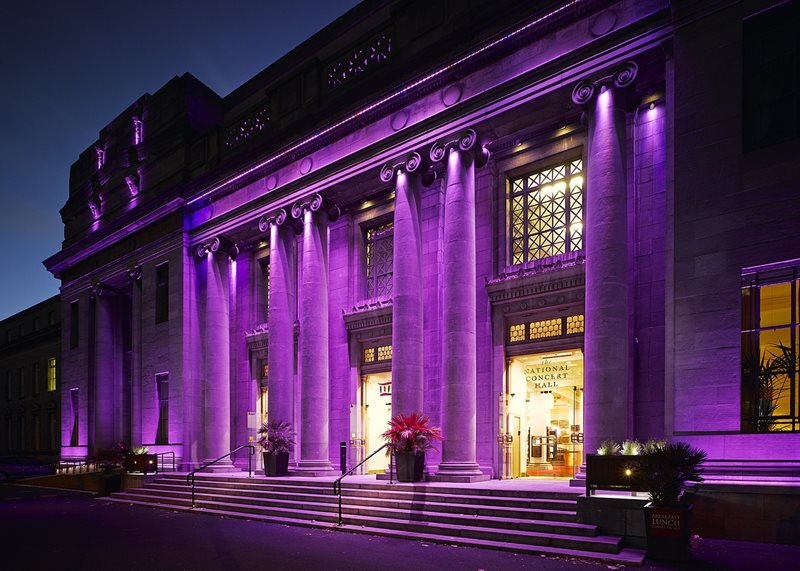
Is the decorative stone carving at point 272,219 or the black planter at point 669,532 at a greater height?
the decorative stone carving at point 272,219

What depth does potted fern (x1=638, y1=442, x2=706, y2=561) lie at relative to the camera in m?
9.71

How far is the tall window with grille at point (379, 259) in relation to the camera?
71.6ft

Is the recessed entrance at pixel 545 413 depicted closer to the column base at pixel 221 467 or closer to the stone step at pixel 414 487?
the stone step at pixel 414 487

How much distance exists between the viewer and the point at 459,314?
16.6 m

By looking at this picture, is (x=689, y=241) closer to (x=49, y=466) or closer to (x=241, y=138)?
(x=241, y=138)

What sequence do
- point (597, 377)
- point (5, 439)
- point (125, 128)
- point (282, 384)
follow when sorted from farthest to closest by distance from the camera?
1. point (5, 439)
2. point (125, 128)
3. point (282, 384)
4. point (597, 377)

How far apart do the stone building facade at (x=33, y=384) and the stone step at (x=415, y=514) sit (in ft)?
101

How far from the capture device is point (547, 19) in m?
15.3

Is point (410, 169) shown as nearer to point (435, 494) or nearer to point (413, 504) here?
point (435, 494)

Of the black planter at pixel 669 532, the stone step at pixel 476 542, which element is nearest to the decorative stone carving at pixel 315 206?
the stone step at pixel 476 542

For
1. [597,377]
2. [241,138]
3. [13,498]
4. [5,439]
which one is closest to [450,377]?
[597,377]

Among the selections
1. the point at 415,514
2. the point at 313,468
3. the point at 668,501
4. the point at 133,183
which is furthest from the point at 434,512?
the point at 133,183

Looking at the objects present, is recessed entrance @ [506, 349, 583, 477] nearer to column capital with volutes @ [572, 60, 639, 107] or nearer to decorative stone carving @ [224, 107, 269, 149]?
column capital with volutes @ [572, 60, 639, 107]

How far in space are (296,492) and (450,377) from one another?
5.26 meters
